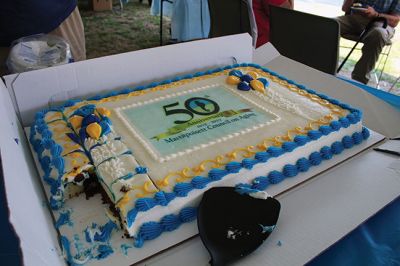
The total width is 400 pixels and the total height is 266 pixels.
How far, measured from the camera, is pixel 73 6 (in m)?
1.43

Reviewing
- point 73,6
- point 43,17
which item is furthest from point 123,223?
point 73,6

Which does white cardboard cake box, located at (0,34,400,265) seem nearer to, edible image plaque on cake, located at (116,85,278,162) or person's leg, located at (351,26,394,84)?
edible image plaque on cake, located at (116,85,278,162)

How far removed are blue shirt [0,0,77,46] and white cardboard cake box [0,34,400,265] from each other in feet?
1.76

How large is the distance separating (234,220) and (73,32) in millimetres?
1281

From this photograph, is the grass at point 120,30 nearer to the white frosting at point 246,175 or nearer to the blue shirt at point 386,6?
the blue shirt at point 386,6

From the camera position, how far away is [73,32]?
153cm

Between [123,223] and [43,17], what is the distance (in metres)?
1.05

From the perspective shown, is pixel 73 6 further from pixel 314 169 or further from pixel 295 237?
pixel 295 237

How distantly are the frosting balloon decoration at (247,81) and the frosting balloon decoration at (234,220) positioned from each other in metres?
0.42

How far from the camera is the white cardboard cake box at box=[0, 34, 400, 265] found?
51 cm

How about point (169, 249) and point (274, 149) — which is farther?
point (274, 149)

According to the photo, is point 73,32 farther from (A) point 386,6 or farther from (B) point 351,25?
(A) point 386,6

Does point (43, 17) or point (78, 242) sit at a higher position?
point (43, 17)

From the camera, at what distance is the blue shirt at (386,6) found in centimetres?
241
